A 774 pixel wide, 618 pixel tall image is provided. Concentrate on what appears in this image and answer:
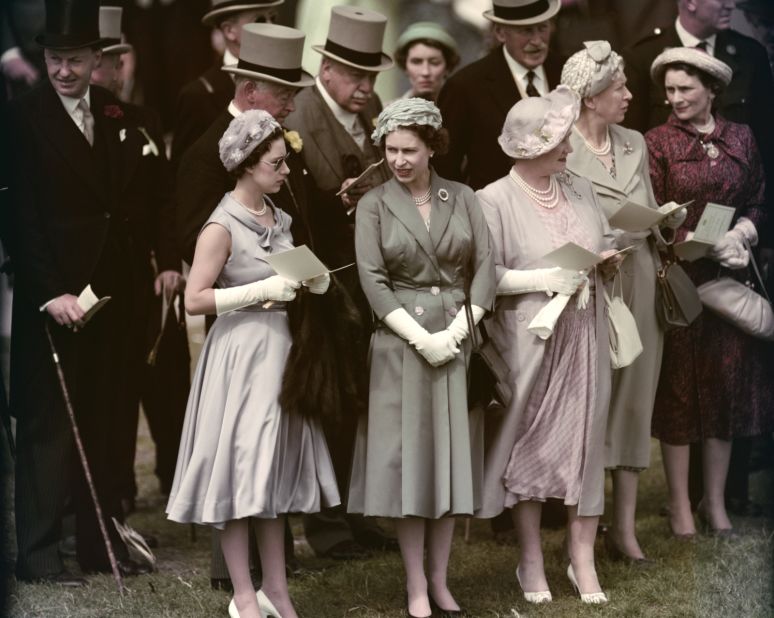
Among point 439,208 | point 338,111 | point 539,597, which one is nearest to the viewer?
point 439,208

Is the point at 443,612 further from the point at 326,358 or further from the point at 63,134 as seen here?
the point at 63,134

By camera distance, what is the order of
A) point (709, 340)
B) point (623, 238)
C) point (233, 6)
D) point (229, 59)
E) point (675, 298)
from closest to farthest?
point (623, 238), point (675, 298), point (709, 340), point (233, 6), point (229, 59)

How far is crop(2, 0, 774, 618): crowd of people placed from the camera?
6.50 m

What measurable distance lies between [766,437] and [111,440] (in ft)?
11.5

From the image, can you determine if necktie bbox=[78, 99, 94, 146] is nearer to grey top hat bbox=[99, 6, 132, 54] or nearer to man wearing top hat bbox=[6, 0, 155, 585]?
man wearing top hat bbox=[6, 0, 155, 585]

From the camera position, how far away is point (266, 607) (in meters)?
6.56

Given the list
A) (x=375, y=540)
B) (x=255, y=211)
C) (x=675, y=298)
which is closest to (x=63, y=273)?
(x=255, y=211)

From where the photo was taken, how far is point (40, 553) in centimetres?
736

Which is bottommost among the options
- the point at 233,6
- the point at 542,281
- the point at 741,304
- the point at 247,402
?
the point at 741,304

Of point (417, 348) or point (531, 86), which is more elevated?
point (531, 86)

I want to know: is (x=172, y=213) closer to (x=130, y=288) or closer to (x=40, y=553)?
(x=130, y=288)

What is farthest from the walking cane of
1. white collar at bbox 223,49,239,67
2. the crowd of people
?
white collar at bbox 223,49,239,67

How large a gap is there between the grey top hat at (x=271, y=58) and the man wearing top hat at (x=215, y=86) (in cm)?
89

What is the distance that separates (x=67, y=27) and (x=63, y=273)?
1.12 m
